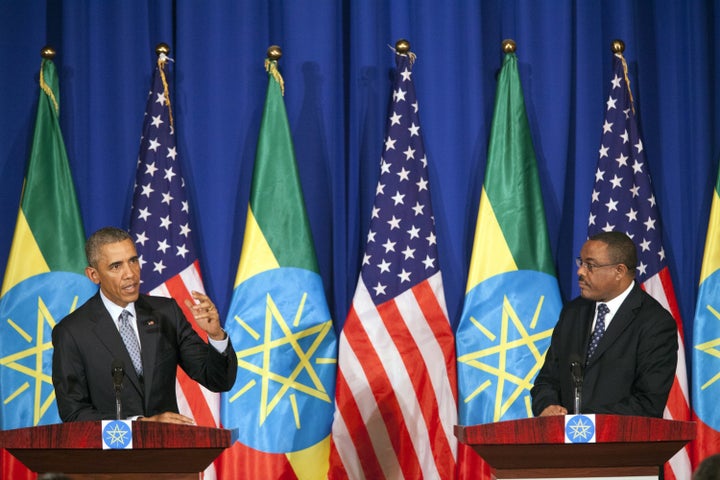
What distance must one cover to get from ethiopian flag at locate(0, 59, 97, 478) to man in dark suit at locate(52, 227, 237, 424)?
168 centimetres

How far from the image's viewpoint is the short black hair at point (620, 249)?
4.48 m

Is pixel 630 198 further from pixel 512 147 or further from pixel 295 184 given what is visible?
pixel 295 184

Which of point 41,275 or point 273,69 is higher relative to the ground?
point 273,69

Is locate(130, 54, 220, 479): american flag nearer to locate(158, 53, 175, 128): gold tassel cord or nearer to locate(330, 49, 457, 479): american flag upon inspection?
locate(158, 53, 175, 128): gold tassel cord

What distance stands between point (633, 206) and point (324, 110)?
199cm

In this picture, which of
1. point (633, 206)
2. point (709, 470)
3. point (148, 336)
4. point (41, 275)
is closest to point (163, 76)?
point (41, 275)

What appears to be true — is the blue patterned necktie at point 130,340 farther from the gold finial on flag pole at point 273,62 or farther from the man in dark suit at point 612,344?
the gold finial on flag pole at point 273,62

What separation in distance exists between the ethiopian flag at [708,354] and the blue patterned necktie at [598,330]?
165 centimetres

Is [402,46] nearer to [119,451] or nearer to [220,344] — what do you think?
[220,344]

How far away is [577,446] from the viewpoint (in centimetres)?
343

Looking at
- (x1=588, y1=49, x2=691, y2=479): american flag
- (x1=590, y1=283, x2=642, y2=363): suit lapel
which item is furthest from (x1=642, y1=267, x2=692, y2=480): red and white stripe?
(x1=590, y1=283, x2=642, y2=363): suit lapel

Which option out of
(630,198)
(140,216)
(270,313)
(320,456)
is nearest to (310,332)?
(270,313)

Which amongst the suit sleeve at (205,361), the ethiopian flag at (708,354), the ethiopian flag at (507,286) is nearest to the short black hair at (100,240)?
the suit sleeve at (205,361)

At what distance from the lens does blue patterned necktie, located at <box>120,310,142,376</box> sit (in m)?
4.14
